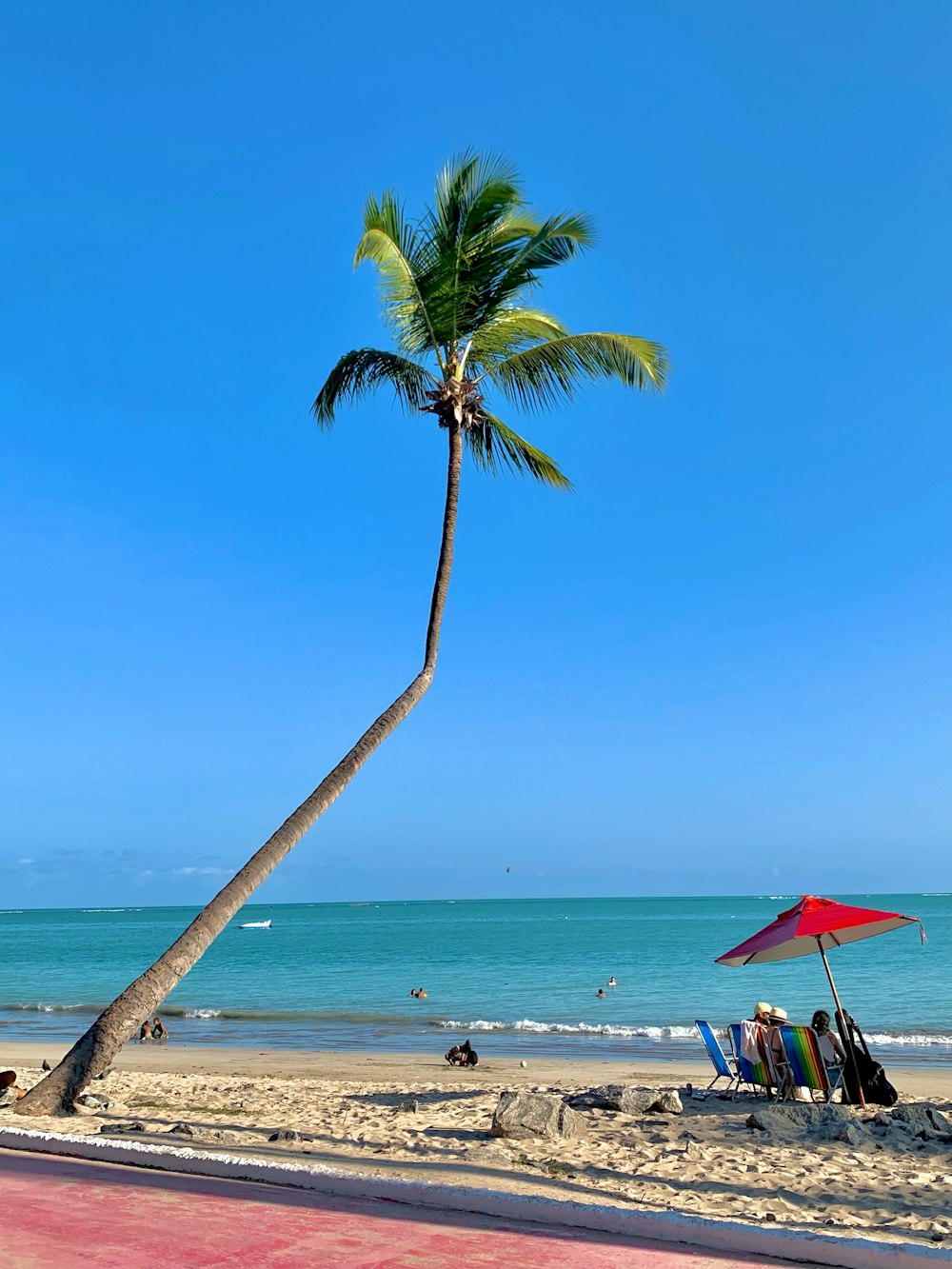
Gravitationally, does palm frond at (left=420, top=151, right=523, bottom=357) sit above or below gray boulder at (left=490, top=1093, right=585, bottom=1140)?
above

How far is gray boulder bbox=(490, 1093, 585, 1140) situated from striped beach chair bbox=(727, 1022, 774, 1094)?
246 cm

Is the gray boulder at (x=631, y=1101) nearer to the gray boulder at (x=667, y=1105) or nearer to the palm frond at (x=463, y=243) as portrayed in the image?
the gray boulder at (x=667, y=1105)

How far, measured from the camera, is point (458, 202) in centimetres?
1175

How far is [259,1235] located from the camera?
16.5ft

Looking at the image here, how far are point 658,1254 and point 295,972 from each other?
44.5 meters

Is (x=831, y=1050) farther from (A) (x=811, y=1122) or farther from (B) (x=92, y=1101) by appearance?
(B) (x=92, y=1101)

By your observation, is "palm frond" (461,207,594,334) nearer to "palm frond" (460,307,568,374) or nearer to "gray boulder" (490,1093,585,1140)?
"palm frond" (460,307,568,374)

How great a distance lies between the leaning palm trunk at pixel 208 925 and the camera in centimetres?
908

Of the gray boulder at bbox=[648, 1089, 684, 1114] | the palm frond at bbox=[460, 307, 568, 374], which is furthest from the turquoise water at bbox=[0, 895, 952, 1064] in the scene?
the palm frond at bbox=[460, 307, 568, 374]

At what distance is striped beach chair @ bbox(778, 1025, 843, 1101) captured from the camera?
31.0ft

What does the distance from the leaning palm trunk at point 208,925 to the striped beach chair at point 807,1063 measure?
504 centimetres

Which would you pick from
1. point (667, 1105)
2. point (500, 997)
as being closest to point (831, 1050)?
point (667, 1105)

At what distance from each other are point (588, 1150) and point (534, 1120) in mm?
615

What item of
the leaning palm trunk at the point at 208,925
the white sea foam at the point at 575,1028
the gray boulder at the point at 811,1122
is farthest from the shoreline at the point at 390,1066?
the leaning palm trunk at the point at 208,925
